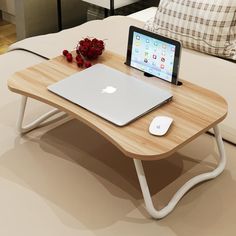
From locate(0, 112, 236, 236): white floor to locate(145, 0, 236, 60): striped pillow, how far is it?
62 cm

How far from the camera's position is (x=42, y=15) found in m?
3.54

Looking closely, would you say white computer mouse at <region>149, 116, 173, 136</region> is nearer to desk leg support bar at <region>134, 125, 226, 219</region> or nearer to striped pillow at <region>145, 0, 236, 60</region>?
desk leg support bar at <region>134, 125, 226, 219</region>

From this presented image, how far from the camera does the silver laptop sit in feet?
4.96

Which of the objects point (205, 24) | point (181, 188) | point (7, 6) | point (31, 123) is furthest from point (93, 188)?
point (7, 6)

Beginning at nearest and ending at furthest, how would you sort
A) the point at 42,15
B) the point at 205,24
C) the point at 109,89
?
the point at 109,89
the point at 205,24
the point at 42,15

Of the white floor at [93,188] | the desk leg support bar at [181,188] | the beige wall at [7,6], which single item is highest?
the desk leg support bar at [181,188]

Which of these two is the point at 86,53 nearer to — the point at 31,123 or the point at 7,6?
the point at 31,123

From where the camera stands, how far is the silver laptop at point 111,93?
1512mm

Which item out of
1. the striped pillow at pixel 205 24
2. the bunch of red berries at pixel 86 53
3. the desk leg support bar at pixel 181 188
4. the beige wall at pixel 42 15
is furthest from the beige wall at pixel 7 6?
the desk leg support bar at pixel 181 188

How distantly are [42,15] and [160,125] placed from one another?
2372 millimetres

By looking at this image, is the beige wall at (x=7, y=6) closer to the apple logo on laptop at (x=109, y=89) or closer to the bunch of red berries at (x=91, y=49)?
the bunch of red berries at (x=91, y=49)

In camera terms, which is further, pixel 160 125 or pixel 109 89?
pixel 109 89

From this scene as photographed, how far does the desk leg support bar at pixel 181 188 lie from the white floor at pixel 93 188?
2 cm

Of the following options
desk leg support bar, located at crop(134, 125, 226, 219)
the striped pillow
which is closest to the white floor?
desk leg support bar, located at crop(134, 125, 226, 219)
